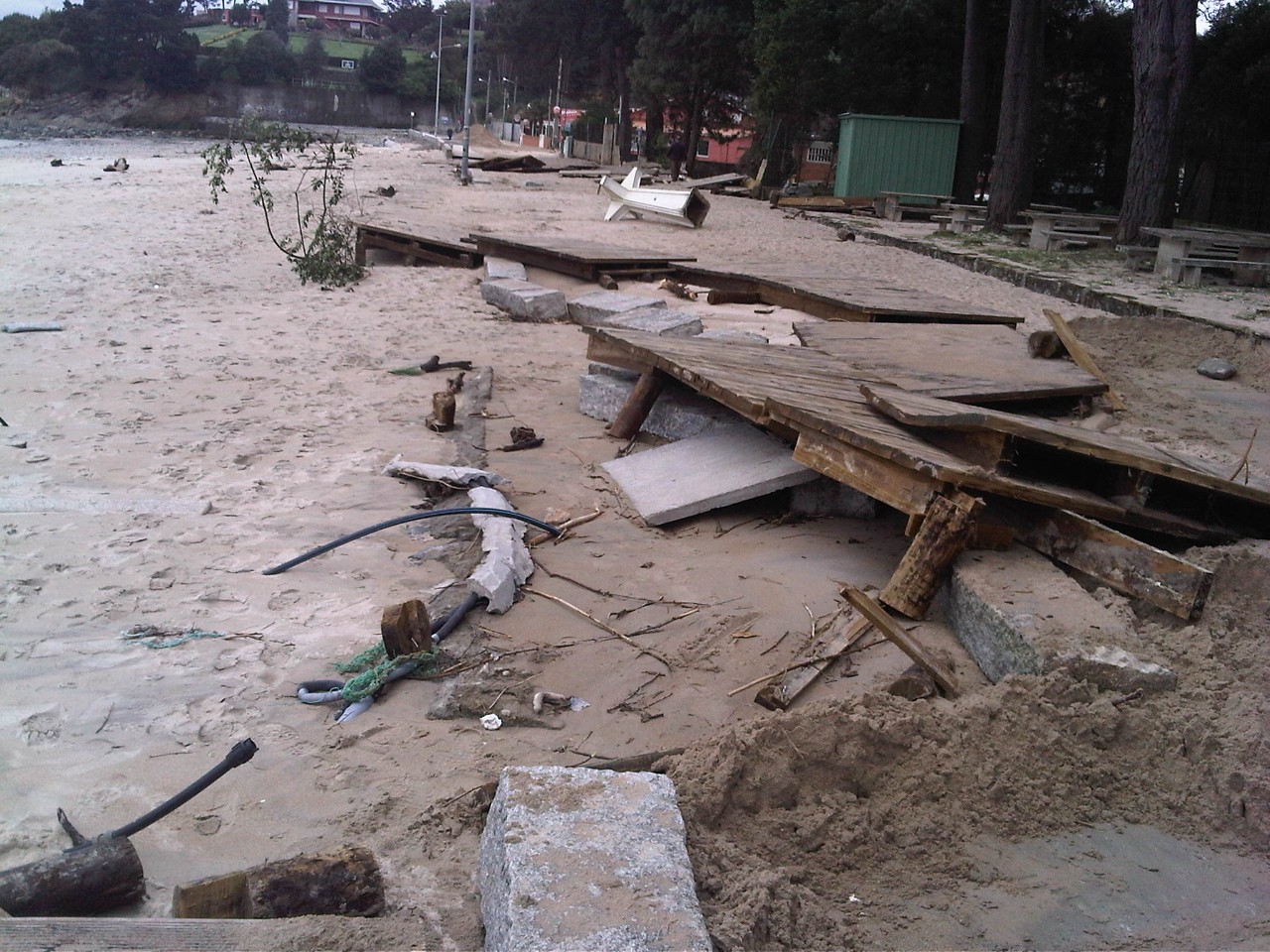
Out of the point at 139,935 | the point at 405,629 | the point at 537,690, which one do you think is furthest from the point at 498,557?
the point at 139,935

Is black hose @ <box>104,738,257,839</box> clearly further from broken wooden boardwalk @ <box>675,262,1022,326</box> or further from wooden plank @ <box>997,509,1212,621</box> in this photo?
broken wooden boardwalk @ <box>675,262,1022,326</box>

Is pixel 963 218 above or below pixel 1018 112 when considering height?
below

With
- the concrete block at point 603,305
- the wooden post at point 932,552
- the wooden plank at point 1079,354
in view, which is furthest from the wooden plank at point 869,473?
the concrete block at point 603,305

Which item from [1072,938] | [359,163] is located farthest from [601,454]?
[359,163]

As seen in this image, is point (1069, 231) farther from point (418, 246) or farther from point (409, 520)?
point (409, 520)

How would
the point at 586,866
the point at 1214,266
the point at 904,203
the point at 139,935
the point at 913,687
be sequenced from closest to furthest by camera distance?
the point at 139,935, the point at 586,866, the point at 913,687, the point at 1214,266, the point at 904,203

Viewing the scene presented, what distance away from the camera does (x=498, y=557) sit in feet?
15.1

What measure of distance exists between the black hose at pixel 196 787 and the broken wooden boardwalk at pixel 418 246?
423 inches

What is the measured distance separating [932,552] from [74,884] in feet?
9.83

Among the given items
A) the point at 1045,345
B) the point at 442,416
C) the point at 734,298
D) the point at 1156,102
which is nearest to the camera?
the point at 442,416

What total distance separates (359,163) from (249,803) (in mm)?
34979

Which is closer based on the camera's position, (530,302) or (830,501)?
(830,501)

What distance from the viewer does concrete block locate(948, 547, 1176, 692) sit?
11.3 feet

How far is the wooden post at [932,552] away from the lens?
13.0 ft
